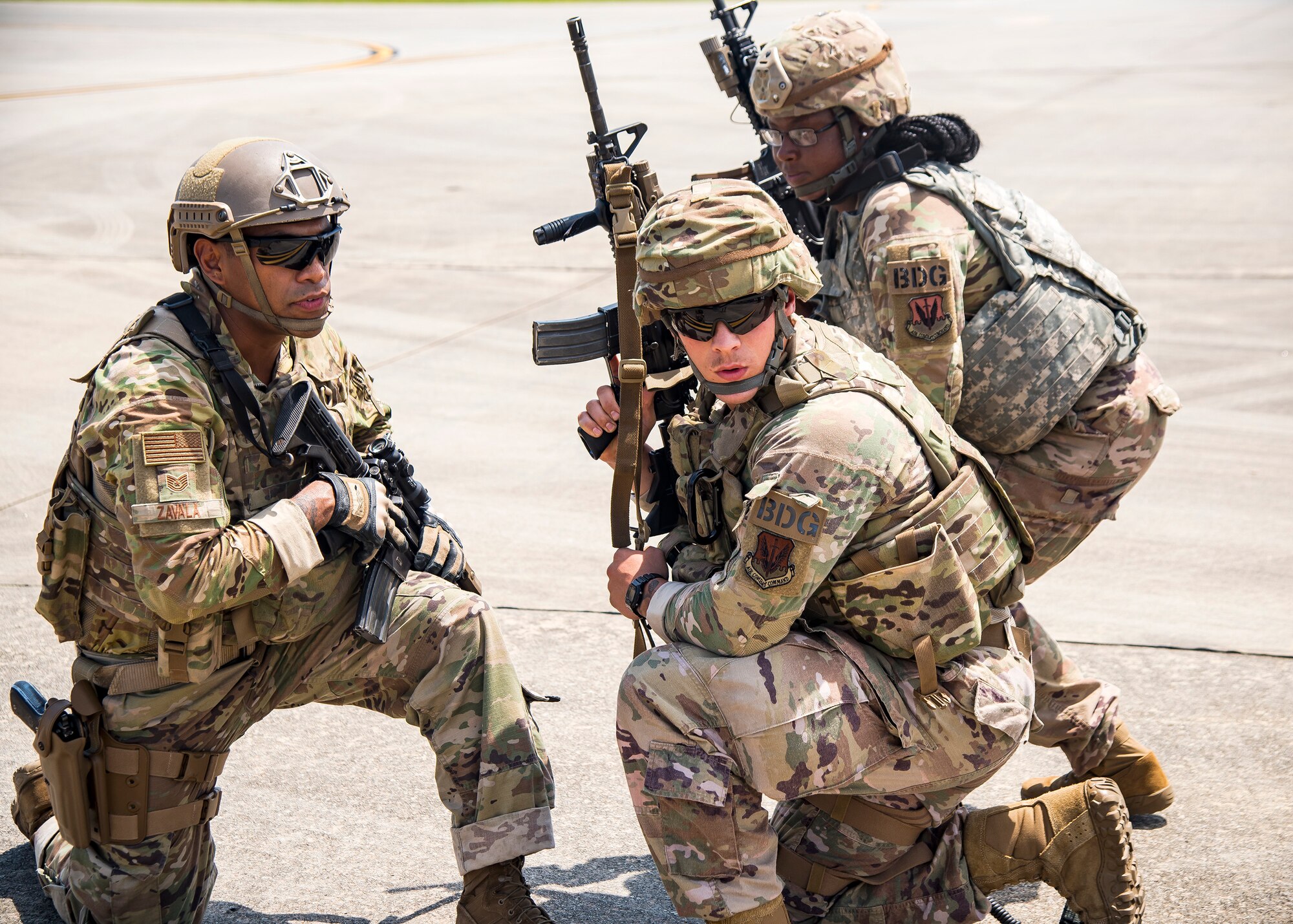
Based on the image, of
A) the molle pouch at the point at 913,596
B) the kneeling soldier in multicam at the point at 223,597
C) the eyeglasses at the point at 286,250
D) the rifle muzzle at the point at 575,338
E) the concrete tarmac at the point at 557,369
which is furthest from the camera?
the concrete tarmac at the point at 557,369

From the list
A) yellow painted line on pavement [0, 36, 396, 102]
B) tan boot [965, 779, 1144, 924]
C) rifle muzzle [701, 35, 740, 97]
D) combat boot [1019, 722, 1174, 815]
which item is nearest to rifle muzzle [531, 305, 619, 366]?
tan boot [965, 779, 1144, 924]

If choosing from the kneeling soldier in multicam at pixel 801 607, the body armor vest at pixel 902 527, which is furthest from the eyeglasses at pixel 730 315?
the body armor vest at pixel 902 527

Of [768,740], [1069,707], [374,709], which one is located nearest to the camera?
[768,740]

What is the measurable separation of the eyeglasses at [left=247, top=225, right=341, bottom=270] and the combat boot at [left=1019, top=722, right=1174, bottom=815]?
2422 millimetres

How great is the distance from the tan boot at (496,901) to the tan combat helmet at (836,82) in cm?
234

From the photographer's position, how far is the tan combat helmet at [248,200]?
11.0ft

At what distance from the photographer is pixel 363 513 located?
11.3 feet

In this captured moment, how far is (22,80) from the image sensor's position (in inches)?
835

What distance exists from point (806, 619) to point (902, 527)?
343 millimetres

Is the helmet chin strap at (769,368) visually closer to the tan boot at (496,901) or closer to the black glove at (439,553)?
the black glove at (439,553)

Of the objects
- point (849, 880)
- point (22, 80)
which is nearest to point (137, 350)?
point (849, 880)

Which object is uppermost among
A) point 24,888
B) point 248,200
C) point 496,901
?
point 248,200

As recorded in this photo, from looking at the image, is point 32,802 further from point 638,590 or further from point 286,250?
point 638,590

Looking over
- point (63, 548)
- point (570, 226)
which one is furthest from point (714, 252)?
point (63, 548)
